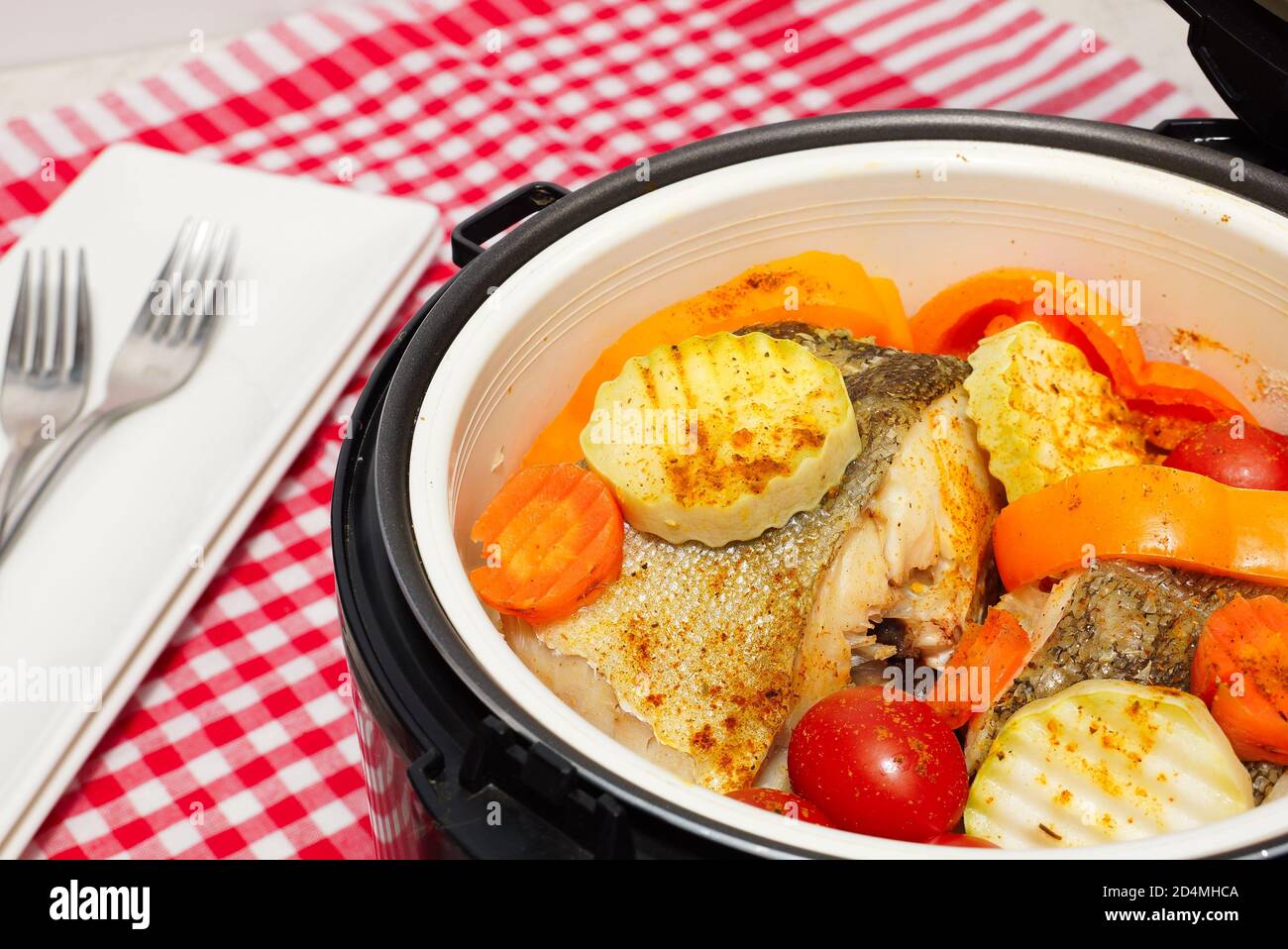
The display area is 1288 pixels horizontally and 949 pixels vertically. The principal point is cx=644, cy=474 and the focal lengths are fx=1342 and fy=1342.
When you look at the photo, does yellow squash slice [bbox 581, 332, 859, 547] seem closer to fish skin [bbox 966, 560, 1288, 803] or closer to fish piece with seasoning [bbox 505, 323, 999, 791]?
fish piece with seasoning [bbox 505, 323, 999, 791]

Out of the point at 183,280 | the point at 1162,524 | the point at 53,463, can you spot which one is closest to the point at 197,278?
the point at 183,280

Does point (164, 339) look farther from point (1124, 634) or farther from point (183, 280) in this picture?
point (1124, 634)

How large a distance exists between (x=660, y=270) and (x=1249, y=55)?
650 mm

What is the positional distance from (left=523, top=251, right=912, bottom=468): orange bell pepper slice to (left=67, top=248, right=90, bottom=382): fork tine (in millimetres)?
825

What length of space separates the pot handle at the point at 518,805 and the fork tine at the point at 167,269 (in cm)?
124

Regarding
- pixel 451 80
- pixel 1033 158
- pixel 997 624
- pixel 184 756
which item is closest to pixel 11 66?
pixel 451 80

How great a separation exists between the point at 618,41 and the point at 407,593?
5.79ft

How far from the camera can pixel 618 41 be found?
256 cm

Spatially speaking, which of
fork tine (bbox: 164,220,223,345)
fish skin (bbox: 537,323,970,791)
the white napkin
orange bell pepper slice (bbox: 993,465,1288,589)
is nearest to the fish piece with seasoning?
fish skin (bbox: 537,323,970,791)

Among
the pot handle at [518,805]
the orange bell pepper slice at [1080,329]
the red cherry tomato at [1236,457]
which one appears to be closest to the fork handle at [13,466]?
the pot handle at [518,805]

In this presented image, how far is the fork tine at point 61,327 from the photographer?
191 centimetres

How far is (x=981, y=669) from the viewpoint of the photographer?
1298 millimetres

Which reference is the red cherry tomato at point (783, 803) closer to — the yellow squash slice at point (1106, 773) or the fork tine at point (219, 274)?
the yellow squash slice at point (1106, 773)
